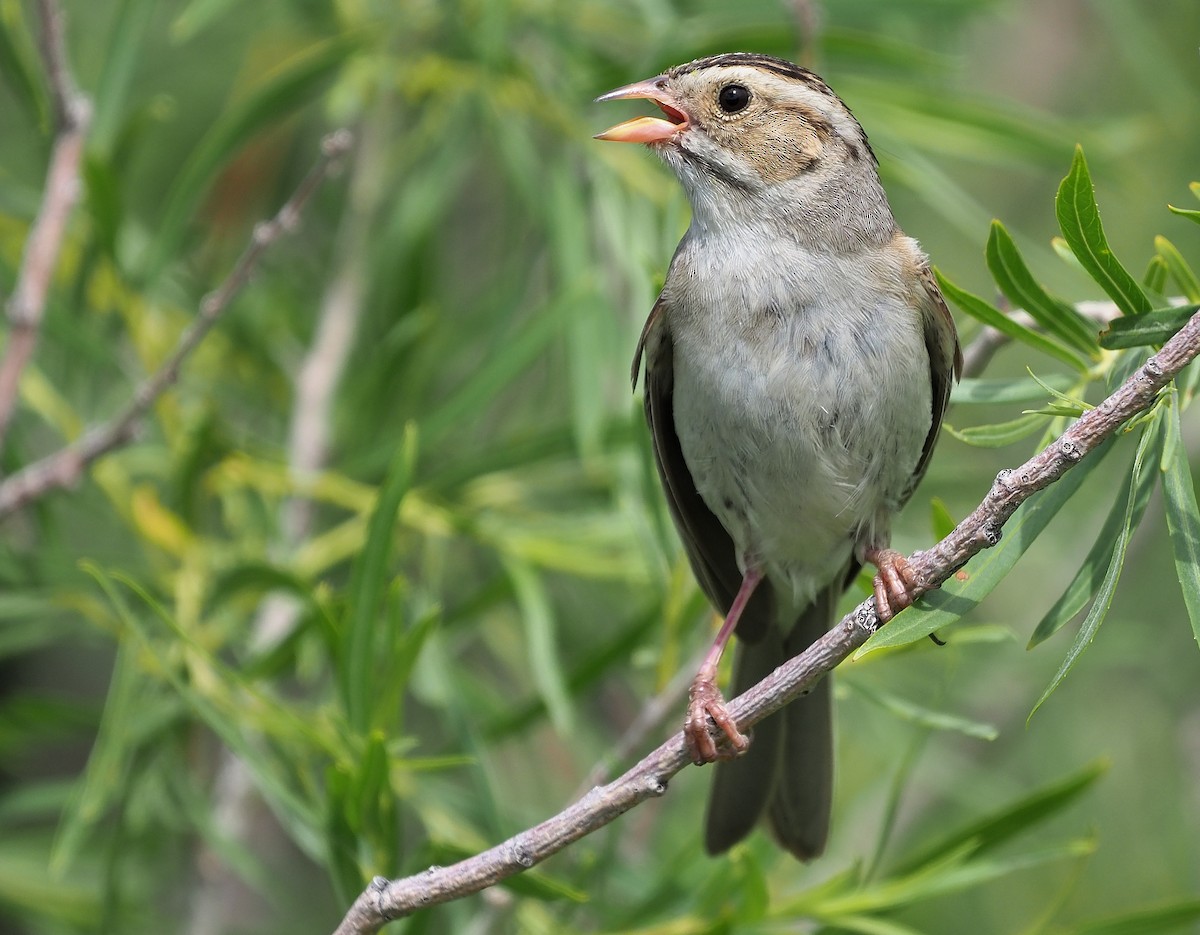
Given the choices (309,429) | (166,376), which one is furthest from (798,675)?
(309,429)

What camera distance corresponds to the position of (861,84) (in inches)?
150

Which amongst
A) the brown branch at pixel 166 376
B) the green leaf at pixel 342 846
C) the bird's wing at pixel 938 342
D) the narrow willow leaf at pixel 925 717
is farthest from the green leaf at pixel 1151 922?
the brown branch at pixel 166 376

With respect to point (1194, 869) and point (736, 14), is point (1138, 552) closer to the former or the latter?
point (1194, 869)

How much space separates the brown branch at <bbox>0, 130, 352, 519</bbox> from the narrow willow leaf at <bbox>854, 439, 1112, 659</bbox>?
130 centimetres

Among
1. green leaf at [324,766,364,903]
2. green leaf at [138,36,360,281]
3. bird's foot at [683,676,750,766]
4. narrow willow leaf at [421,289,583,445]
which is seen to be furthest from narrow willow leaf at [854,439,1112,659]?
green leaf at [138,36,360,281]

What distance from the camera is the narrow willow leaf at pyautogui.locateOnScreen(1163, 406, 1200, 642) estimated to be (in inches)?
75.4

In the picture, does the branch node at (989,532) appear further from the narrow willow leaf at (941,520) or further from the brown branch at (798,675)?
the narrow willow leaf at (941,520)

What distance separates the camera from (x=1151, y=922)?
2660 millimetres

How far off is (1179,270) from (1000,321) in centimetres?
27

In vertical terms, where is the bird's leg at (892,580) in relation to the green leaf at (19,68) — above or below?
below

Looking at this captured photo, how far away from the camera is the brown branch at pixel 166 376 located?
2.66 m

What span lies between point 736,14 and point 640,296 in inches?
39.4

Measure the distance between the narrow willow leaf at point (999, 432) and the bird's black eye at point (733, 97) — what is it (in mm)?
1330

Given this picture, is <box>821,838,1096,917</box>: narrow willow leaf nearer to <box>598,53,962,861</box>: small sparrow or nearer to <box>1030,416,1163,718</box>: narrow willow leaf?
<box>598,53,962,861</box>: small sparrow
